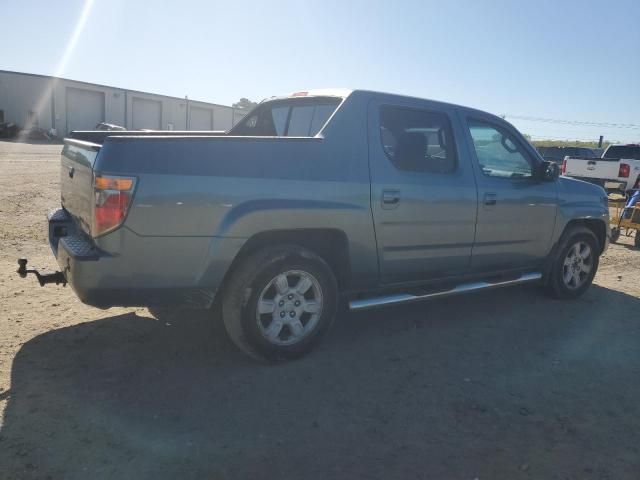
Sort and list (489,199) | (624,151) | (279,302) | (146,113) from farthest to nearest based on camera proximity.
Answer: (146,113) → (624,151) → (489,199) → (279,302)

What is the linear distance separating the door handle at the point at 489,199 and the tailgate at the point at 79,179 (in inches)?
126

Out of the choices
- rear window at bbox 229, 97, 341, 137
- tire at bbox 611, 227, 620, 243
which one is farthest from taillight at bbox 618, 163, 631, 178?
rear window at bbox 229, 97, 341, 137

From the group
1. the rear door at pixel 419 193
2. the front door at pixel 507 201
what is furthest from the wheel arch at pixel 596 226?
the rear door at pixel 419 193

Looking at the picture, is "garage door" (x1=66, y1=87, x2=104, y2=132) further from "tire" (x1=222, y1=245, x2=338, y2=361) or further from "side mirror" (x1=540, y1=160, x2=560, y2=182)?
"tire" (x1=222, y1=245, x2=338, y2=361)

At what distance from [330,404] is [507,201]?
267cm

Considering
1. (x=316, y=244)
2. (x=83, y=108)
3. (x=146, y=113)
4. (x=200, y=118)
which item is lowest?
(x=316, y=244)

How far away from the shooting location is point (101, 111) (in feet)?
144

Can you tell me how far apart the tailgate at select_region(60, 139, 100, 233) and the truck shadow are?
1032 millimetres

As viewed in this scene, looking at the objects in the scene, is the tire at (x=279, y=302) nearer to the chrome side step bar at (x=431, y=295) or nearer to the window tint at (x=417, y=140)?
the chrome side step bar at (x=431, y=295)

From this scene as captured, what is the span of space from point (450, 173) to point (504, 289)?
231cm

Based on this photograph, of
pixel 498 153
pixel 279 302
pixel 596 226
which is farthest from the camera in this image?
pixel 596 226

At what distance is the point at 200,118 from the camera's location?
51.4 metres

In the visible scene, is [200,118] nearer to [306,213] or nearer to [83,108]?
[83,108]

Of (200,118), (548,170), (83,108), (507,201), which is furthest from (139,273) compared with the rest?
(200,118)
